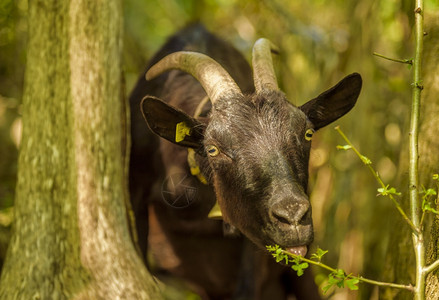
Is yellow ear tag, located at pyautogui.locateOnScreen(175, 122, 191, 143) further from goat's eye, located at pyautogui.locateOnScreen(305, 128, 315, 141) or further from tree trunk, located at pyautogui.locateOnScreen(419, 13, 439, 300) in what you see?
tree trunk, located at pyautogui.locateOnScreen(419, 13, 439, 300)

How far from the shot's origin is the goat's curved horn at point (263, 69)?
4789mm

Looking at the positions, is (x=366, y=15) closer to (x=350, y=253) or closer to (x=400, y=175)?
(x=350, y=253)

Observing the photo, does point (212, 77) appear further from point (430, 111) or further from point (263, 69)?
point (430, 111)

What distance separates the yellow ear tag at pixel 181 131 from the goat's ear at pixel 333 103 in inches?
34.5

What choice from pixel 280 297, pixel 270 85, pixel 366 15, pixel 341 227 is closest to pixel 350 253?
pixel 341 227

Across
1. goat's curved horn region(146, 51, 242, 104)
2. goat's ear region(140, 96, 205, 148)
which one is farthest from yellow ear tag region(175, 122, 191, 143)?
goat's curved horn region(146, 51, 242, 104)

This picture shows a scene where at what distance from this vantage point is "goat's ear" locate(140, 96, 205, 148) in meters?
4.68

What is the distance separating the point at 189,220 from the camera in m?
6.04

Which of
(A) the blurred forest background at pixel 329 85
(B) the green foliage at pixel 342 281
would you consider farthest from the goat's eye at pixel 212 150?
(A) the blurred forest background at pixel 329 85

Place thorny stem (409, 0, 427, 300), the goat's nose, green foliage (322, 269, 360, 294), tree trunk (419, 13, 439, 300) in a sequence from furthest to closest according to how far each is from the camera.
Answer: tree trunk (419, 13, 439, 300) < the goat's nose < thorny stem (409, 0, 427, 300) < green foliage (322, 269, 360, 294)

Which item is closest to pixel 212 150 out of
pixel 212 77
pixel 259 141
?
pixel 259 141

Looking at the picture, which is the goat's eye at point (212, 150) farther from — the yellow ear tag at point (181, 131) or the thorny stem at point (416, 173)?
the thorny stem at point (416, 173)

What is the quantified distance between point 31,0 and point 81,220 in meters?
1.77

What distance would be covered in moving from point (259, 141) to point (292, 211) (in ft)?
2.23
